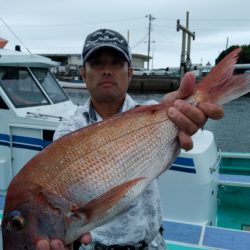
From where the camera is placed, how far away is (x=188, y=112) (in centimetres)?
198

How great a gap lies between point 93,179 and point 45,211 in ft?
0.82

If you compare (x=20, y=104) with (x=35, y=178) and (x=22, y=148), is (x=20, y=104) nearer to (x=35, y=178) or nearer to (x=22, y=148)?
(x=22, y=148)

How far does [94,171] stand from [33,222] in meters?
0.35

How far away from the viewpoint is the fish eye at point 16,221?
5.96 feet

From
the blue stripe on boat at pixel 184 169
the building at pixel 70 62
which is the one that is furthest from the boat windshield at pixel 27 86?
the building at pixel 70 62

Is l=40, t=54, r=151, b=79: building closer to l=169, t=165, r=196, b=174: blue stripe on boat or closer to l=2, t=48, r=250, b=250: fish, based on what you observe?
l=169, t=165, r=196, b=174: blue stripe on boat

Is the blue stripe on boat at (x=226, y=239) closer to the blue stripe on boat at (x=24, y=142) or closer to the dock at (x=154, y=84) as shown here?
the blue stripe on boat at (x=24, y=142)

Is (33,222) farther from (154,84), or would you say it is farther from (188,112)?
(154,84)

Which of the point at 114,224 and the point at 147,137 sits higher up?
the point at 147,137

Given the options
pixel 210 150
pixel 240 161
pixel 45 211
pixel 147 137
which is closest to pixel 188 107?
pixel 147 137

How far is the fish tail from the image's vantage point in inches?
76.5

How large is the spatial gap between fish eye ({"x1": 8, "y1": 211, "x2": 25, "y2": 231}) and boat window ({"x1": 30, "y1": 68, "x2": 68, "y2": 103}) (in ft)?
17.1

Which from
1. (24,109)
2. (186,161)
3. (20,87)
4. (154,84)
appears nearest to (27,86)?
(20,87)

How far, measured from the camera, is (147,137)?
2.05m
